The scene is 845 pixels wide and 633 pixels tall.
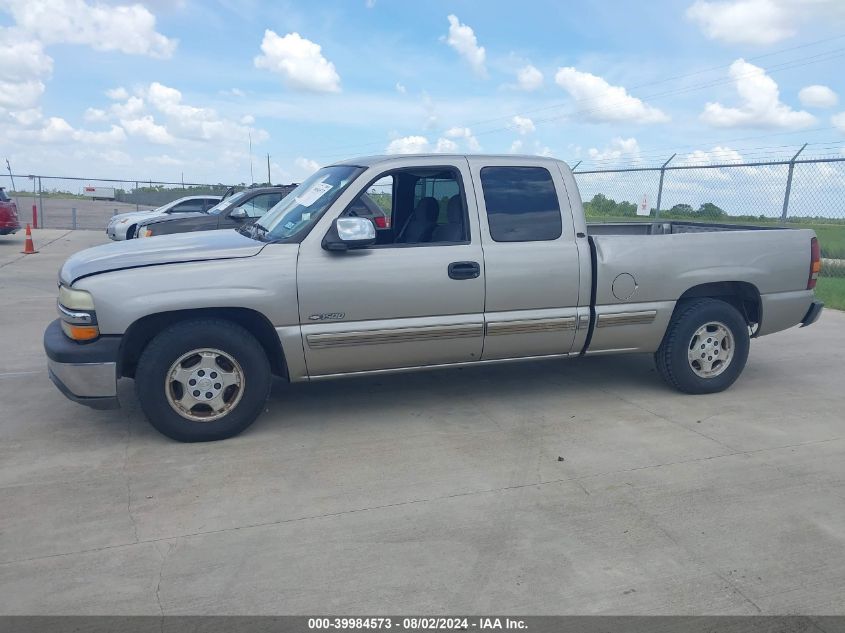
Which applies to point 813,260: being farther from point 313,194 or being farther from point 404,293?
point 313,194

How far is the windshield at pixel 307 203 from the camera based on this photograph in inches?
197

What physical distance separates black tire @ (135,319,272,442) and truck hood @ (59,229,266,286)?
1.42 feet

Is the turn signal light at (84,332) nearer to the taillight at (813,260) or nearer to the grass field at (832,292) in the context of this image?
the taillight at (813,260)

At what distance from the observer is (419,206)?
5.52 meters

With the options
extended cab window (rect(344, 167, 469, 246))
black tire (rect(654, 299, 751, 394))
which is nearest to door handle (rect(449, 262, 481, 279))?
extended cab window (rect(344, 167, 469, 246))

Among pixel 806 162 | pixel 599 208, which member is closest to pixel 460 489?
pixel 806 162

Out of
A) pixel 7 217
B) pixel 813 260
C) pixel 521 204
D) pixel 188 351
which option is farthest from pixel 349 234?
pixel 7 217

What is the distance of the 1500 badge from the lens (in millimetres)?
4805

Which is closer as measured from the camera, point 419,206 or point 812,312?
point 419,206

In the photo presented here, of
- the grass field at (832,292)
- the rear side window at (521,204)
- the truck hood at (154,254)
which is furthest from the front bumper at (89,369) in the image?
the grass field at (832,292)

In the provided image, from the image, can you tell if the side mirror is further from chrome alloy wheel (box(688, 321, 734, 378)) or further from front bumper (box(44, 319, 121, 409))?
chrome alloy wheel (box(688, 321, 734, 378))

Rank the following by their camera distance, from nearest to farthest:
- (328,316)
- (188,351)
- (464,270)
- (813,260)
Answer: (188,351) < (328,316) < (464,270) < (813,260)

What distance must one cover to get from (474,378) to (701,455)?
7.19 ft

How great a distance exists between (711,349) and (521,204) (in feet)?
6.65
